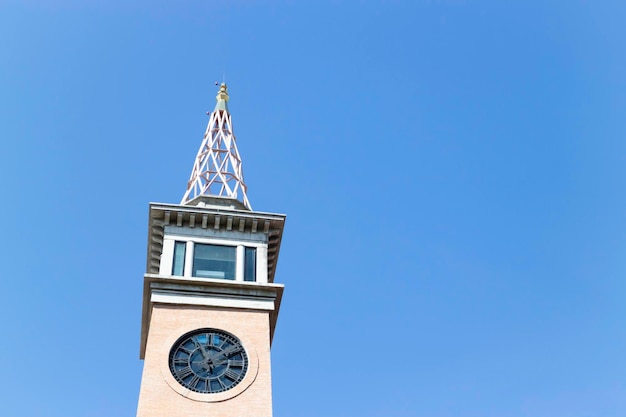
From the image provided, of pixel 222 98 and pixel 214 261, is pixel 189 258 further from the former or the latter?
pixel 222 98

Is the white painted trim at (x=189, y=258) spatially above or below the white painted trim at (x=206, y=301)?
above

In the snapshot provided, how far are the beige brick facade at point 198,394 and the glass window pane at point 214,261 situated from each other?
6.57ft

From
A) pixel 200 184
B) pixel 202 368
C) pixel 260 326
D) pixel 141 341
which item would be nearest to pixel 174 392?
pixel 202 368

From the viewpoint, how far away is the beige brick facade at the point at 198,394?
35562 mm

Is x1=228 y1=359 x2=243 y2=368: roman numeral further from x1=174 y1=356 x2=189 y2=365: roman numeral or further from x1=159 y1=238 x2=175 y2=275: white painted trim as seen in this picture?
x1=159 y1=238 x2=175 y2=275: white painted trim

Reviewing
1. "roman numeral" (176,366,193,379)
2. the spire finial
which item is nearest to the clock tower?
"roman numeral" (176,366,193,379)

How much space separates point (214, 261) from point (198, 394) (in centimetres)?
692

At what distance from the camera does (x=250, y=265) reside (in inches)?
1610

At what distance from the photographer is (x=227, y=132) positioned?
164ft

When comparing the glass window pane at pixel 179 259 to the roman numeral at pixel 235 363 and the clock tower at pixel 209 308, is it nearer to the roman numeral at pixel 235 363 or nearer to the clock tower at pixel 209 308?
the clock tower at pixel 209 308

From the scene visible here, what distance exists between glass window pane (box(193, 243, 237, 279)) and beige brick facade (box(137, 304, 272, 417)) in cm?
200

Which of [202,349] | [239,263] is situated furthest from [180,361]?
A: [239,263]

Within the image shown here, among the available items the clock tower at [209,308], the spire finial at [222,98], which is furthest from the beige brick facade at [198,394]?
the spire finial at [222,98]

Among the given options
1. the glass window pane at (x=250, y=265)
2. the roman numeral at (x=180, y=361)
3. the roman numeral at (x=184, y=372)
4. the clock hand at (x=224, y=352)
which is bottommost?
the roman numeral at (x=184, y=372)
